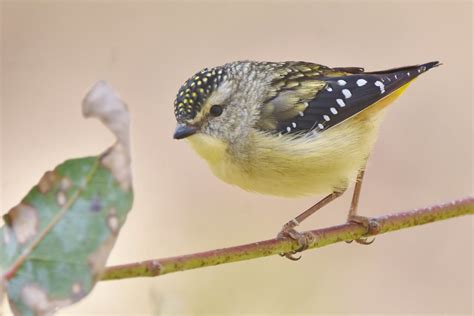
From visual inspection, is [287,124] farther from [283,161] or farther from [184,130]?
[184,130]

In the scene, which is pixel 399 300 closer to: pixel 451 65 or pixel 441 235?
pixel 441 235

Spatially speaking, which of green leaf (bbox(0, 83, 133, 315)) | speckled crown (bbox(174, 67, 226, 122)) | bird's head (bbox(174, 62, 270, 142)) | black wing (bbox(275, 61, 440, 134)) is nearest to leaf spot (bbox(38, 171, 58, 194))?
green leaf (bbox(0, 83, 133, 315))

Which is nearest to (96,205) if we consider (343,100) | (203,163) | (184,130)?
(184,130)

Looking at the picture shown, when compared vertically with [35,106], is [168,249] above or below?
below

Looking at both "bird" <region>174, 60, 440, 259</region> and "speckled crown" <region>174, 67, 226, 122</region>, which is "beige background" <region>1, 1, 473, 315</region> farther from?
"speckled crown" <region>174, 67, 226, 122</region>

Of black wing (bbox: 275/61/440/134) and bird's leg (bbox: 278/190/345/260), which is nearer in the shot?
bird's leg (bbox: 278/190/345/260)

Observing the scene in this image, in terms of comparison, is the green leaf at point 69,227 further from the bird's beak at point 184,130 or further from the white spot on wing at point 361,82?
the white spot on wing at point 361,82

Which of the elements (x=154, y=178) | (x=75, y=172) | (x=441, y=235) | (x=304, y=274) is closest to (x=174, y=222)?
(x=154, y=178)

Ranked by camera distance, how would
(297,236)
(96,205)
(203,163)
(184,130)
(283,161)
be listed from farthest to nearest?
(203,163)
(283,161)
(184,130)
(297,236)
(96,205)
